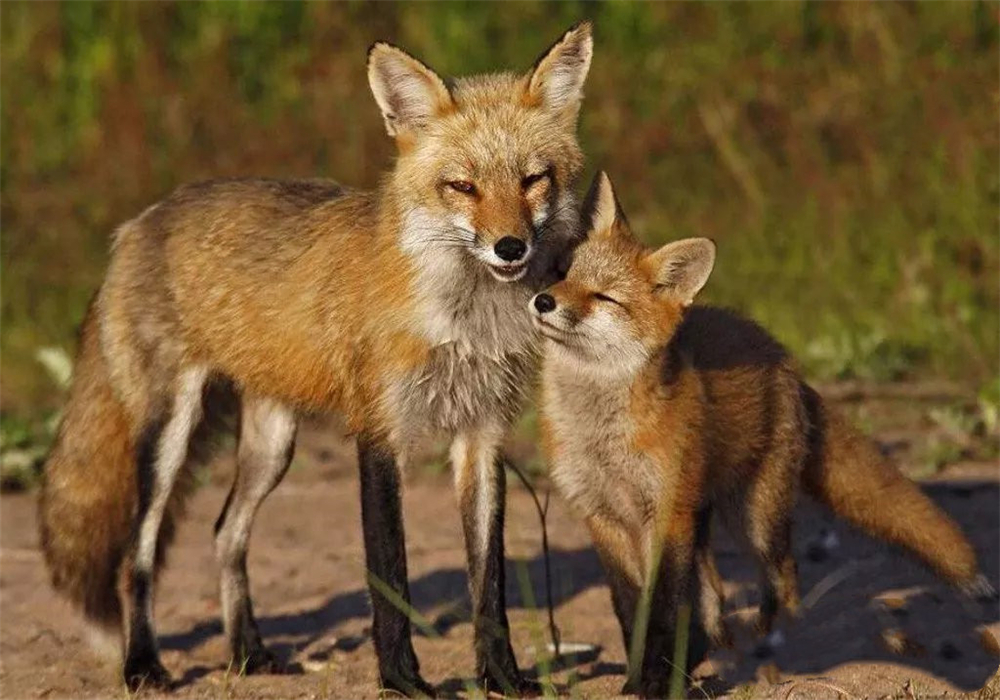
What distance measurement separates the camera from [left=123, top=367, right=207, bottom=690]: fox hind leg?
18.0ft

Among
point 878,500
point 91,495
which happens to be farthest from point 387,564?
point 878,500

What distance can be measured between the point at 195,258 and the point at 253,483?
847mm

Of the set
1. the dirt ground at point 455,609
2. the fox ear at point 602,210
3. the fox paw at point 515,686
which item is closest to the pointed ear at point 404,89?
the fox ear at point 602,210

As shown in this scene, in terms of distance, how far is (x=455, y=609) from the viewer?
5.94 meters

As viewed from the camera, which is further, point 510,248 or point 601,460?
point 601,460

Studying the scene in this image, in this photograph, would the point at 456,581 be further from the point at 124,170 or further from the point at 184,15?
the point at 184,15

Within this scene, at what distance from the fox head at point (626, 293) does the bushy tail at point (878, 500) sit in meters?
0.89

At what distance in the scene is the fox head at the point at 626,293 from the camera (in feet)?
14.9

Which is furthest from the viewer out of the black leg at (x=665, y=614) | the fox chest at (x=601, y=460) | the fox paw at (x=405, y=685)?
the fox paw at (x=405, y=685)

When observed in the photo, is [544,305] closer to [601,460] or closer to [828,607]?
[601,460]

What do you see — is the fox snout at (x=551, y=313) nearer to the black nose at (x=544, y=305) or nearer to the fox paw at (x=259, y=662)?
the black nose at (x=544, y=305)

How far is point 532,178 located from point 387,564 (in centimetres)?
125

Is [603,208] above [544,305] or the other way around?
above

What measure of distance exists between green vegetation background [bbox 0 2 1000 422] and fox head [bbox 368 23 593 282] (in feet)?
13.0
